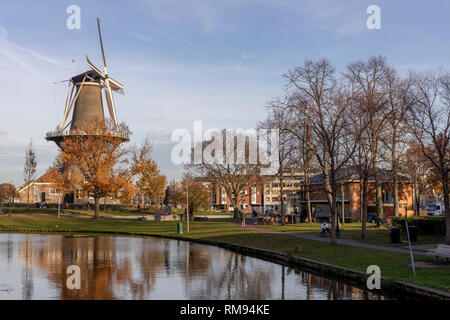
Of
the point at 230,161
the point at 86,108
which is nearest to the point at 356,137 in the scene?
the point at 230,161

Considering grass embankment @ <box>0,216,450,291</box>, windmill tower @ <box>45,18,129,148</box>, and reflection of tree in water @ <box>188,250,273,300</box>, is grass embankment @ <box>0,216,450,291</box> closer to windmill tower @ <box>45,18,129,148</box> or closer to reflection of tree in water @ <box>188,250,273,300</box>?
reflection of tree in water @ <box>188,250,273,300</box>

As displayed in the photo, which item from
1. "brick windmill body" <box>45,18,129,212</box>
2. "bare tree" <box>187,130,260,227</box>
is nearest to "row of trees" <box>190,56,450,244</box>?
"bare tree" <box>187,130,260,227</box>

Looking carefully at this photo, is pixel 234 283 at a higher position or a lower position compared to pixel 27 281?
lower

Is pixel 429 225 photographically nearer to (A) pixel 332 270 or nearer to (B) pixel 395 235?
(B) pixel 395 235

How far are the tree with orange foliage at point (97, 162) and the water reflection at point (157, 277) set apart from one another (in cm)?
3392

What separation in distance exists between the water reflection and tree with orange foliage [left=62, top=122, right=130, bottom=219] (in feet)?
111

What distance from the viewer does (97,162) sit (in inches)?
2608

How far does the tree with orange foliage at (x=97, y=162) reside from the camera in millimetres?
65250

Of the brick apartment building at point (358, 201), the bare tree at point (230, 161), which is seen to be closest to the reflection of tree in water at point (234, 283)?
the bare tree at point (230, 161)

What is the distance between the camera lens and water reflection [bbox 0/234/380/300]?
17.1 meters

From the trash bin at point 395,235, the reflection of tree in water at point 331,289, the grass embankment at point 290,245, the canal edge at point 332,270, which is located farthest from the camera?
the trash bin at point 395,235

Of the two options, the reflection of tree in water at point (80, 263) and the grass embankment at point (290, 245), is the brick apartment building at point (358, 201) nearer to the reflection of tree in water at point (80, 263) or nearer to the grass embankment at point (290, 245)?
the grass embankment at point (290, 245)

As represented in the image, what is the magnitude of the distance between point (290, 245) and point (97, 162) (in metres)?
41.4
